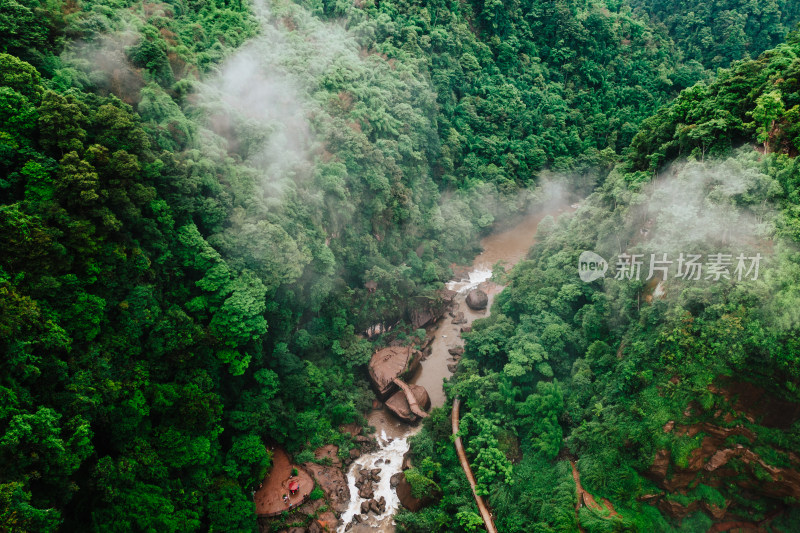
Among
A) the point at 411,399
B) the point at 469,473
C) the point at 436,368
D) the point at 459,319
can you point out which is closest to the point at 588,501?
the point at 469,473

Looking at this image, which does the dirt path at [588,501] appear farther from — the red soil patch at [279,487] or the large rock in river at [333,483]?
the red soil patch at [279,487]

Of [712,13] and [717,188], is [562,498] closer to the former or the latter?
[717,188]

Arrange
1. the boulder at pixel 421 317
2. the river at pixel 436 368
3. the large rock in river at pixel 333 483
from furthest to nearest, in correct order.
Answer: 1. the boulder at pixel 421 317
2. the river at pixel 436 368
3. the large rock in river at pixel 333 483

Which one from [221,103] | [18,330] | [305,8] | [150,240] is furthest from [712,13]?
[18,330]

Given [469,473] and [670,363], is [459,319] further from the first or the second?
[670,363]

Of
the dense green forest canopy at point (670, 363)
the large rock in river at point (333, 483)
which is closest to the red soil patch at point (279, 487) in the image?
the large rock in river at point (333, 483)

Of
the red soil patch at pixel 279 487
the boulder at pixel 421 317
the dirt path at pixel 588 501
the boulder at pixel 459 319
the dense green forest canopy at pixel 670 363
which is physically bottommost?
the red soil patch at pixel 279 487
